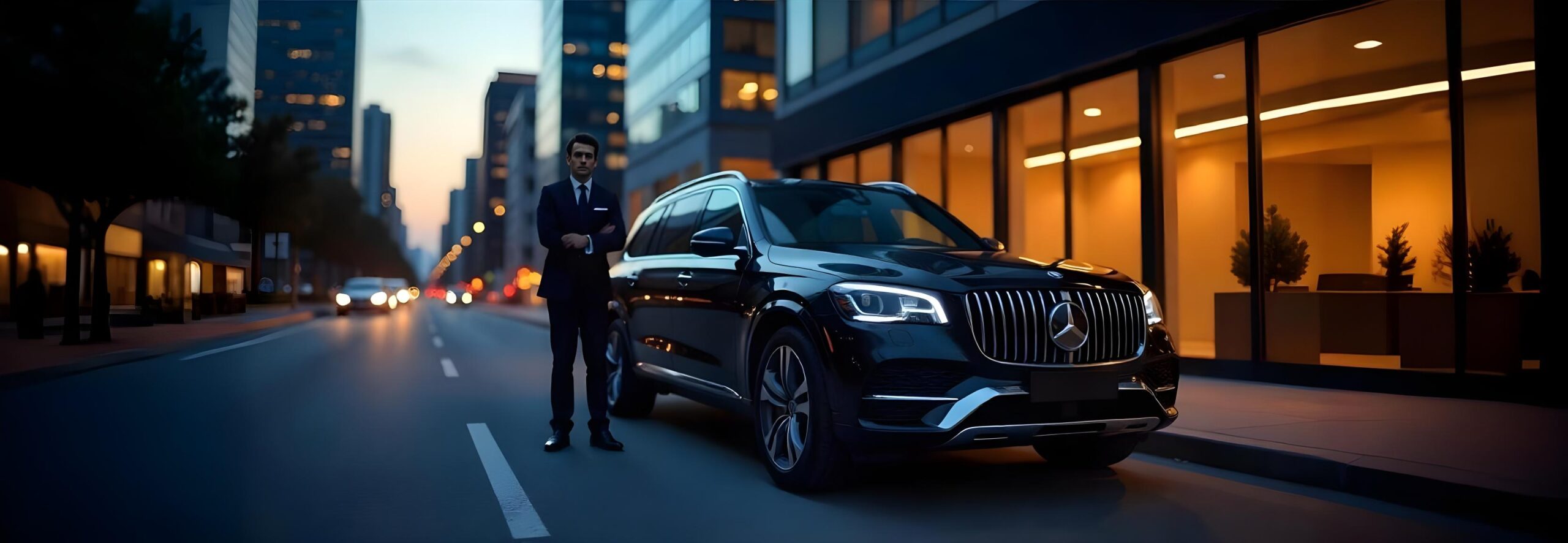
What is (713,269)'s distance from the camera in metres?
6.05

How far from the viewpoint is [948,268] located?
470 cm

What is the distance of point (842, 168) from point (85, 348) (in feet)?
43.3

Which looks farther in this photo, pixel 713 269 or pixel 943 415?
pixel 713 269

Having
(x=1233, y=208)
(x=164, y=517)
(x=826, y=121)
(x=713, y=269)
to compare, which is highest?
(x=826, y=121)

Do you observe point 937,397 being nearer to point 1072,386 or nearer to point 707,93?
point 1072,386

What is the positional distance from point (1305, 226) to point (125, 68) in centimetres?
1161

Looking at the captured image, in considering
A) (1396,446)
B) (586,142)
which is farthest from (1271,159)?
(586,142)

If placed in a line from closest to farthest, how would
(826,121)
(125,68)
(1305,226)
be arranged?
1. (125,68)
2. (1305,226)
3. (826,121)

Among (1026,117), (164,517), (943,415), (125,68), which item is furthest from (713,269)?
(1026,117)

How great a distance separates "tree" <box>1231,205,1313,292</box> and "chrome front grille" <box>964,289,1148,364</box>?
259 inches

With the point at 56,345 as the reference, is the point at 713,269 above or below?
above

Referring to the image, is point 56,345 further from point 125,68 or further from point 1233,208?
point 1233,208

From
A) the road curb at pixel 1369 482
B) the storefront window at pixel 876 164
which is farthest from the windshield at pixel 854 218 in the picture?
the storefront window at pixel 876 164

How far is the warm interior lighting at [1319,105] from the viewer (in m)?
8.35
